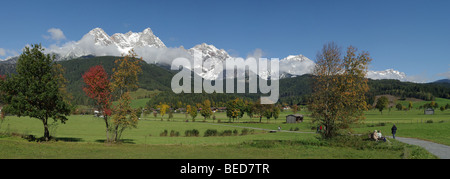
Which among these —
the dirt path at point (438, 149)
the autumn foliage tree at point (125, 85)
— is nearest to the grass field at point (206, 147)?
the dirt path at point (438, 149)

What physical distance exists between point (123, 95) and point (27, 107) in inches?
385

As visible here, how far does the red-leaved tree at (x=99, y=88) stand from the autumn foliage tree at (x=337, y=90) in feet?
76.7

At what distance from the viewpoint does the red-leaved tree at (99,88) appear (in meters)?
31.4

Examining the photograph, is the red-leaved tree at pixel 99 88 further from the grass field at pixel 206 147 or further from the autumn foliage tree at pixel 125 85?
the grass field at pixel 206 147

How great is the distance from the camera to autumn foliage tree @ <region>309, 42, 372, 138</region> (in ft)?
96.8

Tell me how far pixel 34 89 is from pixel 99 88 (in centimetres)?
659

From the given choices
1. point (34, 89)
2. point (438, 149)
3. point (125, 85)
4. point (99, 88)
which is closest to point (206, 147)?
point (125, 85)

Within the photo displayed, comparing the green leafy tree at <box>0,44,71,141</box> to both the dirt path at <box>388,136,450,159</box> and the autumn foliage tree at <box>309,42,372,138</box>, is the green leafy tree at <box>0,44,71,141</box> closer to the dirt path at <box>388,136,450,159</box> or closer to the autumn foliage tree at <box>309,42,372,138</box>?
the autumn foliage tree at <box>309,42,372,138</box>

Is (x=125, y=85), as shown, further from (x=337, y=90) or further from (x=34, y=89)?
(x=337, y=90)

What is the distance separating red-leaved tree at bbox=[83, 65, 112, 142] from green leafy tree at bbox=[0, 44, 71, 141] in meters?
3.37
